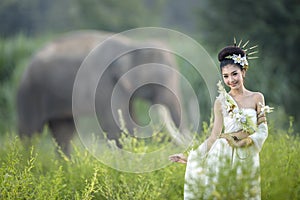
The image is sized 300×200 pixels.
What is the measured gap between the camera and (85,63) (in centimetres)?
1079

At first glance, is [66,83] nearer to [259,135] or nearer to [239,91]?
[239,91]

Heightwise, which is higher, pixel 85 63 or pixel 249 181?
pixel 85 63

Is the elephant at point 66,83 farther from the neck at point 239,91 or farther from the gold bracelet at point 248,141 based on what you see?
A: the gold bracelet at point 248,141

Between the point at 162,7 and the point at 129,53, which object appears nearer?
the point at 129,53

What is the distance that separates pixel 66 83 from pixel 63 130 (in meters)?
0.71

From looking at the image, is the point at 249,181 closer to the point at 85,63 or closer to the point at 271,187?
the point at 271,187

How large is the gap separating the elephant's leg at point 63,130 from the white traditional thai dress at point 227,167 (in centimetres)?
634

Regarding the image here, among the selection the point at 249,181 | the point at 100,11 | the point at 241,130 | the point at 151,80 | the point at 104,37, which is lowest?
the point at 249,181

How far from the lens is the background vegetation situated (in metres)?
4.88

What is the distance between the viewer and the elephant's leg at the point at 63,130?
10.9m

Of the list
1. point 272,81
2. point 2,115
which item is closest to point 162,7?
point 2,115

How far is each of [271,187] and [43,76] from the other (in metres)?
6.81

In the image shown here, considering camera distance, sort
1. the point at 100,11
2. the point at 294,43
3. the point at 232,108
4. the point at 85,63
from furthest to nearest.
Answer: the point at 100,11, the point at 294,43, the point at 85,63, the point at 232,108

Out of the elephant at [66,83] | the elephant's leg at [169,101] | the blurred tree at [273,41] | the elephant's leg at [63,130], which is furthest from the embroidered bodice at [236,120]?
the blurred tree at [273,41]
